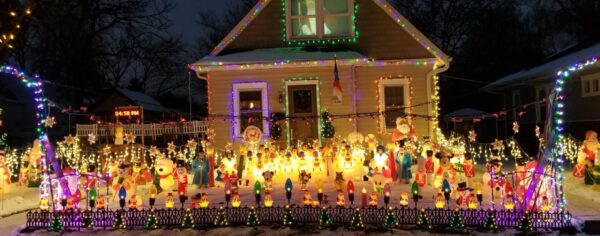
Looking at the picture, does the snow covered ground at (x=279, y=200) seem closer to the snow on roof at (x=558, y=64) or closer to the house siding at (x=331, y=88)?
the house siding at (x=331, y=88)

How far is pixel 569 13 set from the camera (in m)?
34.1

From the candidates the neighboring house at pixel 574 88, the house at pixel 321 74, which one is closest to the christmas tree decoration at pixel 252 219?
the house at pixel 321 74

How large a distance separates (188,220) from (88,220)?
72.7 inches

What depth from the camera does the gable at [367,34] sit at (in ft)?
55.2

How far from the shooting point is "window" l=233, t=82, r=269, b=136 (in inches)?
652

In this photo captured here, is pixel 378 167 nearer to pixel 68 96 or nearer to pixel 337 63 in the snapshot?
pixel 337 63

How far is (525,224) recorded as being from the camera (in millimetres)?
8570

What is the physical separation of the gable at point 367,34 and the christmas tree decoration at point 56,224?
9040mm

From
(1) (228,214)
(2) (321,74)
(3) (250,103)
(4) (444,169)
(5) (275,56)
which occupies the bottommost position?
(1) (228,214)

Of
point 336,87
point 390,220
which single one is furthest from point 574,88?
point 390,220

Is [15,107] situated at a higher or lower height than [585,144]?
higher

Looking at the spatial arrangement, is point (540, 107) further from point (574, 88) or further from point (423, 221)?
point (423, 221)

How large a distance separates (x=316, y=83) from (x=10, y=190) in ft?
30.8

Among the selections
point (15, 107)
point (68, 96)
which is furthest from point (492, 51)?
point (15, 107)
